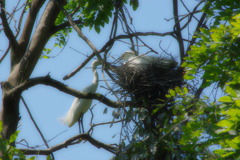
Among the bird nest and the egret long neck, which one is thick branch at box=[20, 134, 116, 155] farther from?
the egret long neck

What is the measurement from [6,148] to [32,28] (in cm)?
251

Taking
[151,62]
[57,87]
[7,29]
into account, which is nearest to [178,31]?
[151,62]

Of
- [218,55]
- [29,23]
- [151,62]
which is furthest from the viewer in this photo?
[151,62]

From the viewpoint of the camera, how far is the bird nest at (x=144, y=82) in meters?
4.77

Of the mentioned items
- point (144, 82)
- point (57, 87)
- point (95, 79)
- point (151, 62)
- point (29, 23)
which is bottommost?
point (57, 87)

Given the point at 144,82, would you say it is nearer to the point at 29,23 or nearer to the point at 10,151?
the point at 29,23

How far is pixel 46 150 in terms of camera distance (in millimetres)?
4336

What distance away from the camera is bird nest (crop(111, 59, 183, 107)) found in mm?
4773

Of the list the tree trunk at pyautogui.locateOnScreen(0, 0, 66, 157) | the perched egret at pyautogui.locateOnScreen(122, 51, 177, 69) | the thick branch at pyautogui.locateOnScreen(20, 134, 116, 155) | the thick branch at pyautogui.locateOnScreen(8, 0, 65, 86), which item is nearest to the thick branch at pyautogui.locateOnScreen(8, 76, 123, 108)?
the tree trunk at pyautogui.locateOnScreen(0, 0, 66, 157)

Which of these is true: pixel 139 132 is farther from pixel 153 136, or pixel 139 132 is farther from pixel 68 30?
pixel 68 30

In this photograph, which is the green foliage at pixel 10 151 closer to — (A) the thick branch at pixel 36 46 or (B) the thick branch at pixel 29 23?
(A) the thick branch at pixel 36 46

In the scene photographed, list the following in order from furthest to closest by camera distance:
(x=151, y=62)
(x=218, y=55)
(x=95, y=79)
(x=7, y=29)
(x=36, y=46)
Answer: (x=95, y=79), (x=151, y=62), (x=36, y=46), (x=7, y=29), (x=218, y=55)

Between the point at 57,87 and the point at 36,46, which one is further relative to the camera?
the point at 36,46

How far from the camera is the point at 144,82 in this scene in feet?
16.0
